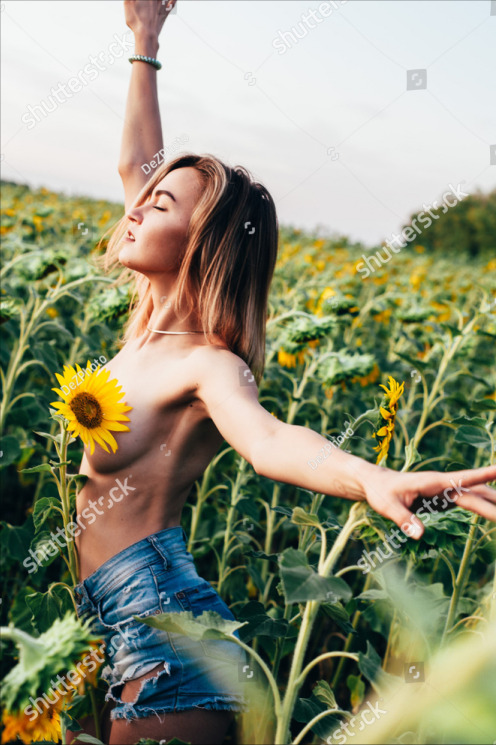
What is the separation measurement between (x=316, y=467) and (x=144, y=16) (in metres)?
1.36

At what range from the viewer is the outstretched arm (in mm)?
630

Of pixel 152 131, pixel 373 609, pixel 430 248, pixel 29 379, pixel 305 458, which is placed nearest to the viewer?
pixel 305 458

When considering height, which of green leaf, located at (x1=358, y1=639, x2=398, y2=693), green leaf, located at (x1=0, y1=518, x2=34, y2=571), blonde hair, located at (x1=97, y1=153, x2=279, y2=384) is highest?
blonde hair, located at (x1=97, y1=153, x2=279, y2=384)

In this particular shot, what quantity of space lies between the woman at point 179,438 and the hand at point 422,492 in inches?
2.4

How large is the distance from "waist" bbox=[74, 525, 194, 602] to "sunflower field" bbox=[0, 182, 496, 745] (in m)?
0.04

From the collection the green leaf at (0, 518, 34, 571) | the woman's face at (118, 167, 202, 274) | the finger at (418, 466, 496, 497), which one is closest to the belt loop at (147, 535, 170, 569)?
the woman's face at (118, 167, 202, 274)

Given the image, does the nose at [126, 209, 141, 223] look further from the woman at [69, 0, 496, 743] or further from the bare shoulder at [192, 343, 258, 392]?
the bare shoulder at [192, 343, 258, 392]

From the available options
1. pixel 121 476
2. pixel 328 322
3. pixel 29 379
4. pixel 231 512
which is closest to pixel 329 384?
pixel 328 322

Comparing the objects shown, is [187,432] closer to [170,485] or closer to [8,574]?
[170,485]

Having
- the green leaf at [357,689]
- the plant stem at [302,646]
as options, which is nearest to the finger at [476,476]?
the plant stem at [302,646]

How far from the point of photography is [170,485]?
116 cm

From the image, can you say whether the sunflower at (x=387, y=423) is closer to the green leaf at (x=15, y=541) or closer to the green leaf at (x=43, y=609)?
the green leaf at (x=43, y=609)

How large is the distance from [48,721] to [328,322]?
51.7 inches

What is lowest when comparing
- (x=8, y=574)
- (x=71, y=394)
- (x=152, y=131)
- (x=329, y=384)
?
(x=8, y=574)
